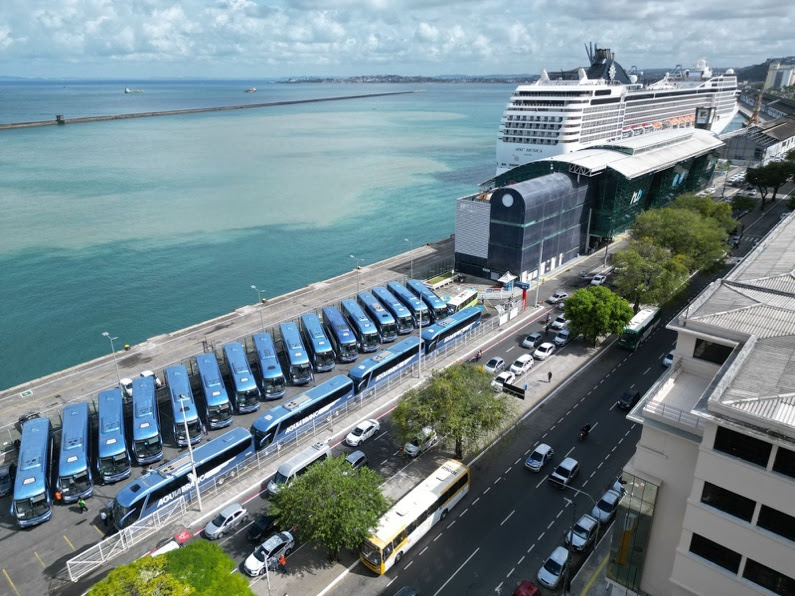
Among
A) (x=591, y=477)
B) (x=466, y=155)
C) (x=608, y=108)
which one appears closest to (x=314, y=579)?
(x=591, y=477)

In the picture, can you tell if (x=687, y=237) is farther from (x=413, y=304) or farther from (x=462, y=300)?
(x=413, y=304)

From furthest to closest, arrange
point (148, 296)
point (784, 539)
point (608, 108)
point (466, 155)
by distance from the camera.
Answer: point (466, 155)
point (608, 108)
point (148, 296)
point (784, 539)

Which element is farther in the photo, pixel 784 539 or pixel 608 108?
pixel 608 108

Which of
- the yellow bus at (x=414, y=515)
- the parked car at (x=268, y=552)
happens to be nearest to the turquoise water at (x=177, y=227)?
the parked car at (x=268, y=552)

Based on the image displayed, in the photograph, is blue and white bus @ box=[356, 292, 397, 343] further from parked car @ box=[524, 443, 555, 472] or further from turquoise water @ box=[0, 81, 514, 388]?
turquoise water @ box=[0, 81, 514, 388]

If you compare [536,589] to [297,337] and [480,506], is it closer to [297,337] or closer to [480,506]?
[480,506]

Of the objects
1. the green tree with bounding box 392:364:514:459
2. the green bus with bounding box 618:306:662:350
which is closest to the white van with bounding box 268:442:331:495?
the green tree with bounding box 392:364:514:459

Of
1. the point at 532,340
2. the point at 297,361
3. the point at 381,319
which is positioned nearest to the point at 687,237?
the point at 532,340
